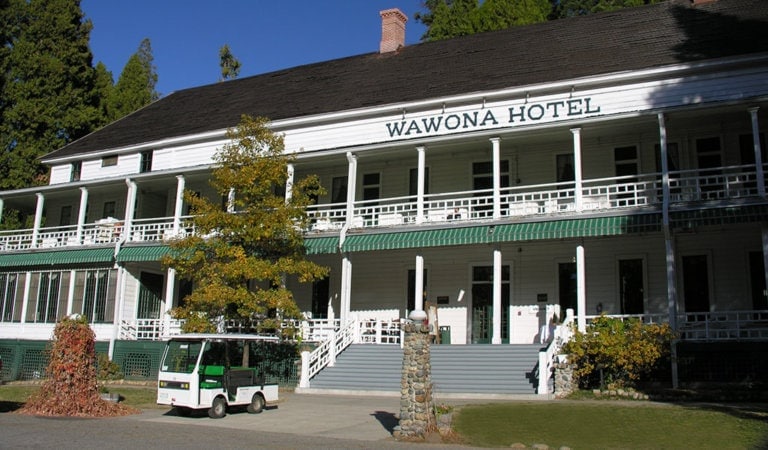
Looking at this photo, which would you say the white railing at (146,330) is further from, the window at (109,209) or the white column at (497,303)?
the white column at (497,303)

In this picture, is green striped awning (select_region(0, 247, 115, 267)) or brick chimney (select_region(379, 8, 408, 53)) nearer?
green striped awning (select_region(0, 247, 115, 267))

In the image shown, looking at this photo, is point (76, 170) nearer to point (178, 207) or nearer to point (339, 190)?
point (178, 207)

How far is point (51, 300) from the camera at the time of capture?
2956cm

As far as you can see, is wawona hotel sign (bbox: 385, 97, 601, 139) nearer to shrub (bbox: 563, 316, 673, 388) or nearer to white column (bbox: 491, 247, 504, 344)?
white column (bbox: 491, 247, 504, 344)

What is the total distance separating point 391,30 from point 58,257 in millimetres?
17112

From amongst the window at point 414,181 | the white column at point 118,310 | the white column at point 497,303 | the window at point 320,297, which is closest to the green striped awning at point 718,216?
the white column at point 497,303

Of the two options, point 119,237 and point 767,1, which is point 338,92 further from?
point 767,1

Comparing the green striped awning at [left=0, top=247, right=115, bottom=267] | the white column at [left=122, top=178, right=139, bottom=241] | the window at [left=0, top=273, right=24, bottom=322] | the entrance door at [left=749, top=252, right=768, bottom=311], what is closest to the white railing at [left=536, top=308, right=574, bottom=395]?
the entrance door at [left=749, top=252, right=768, bottom=311]

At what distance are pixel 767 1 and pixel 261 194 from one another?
18.3 metres

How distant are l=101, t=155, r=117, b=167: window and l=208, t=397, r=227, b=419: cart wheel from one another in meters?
20.9

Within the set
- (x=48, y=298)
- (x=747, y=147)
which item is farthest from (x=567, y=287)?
(x=48, y=298)

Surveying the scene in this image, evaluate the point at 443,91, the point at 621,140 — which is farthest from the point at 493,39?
the point at 621,140

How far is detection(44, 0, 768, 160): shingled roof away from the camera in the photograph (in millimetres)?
24266

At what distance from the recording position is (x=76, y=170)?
115 feet
